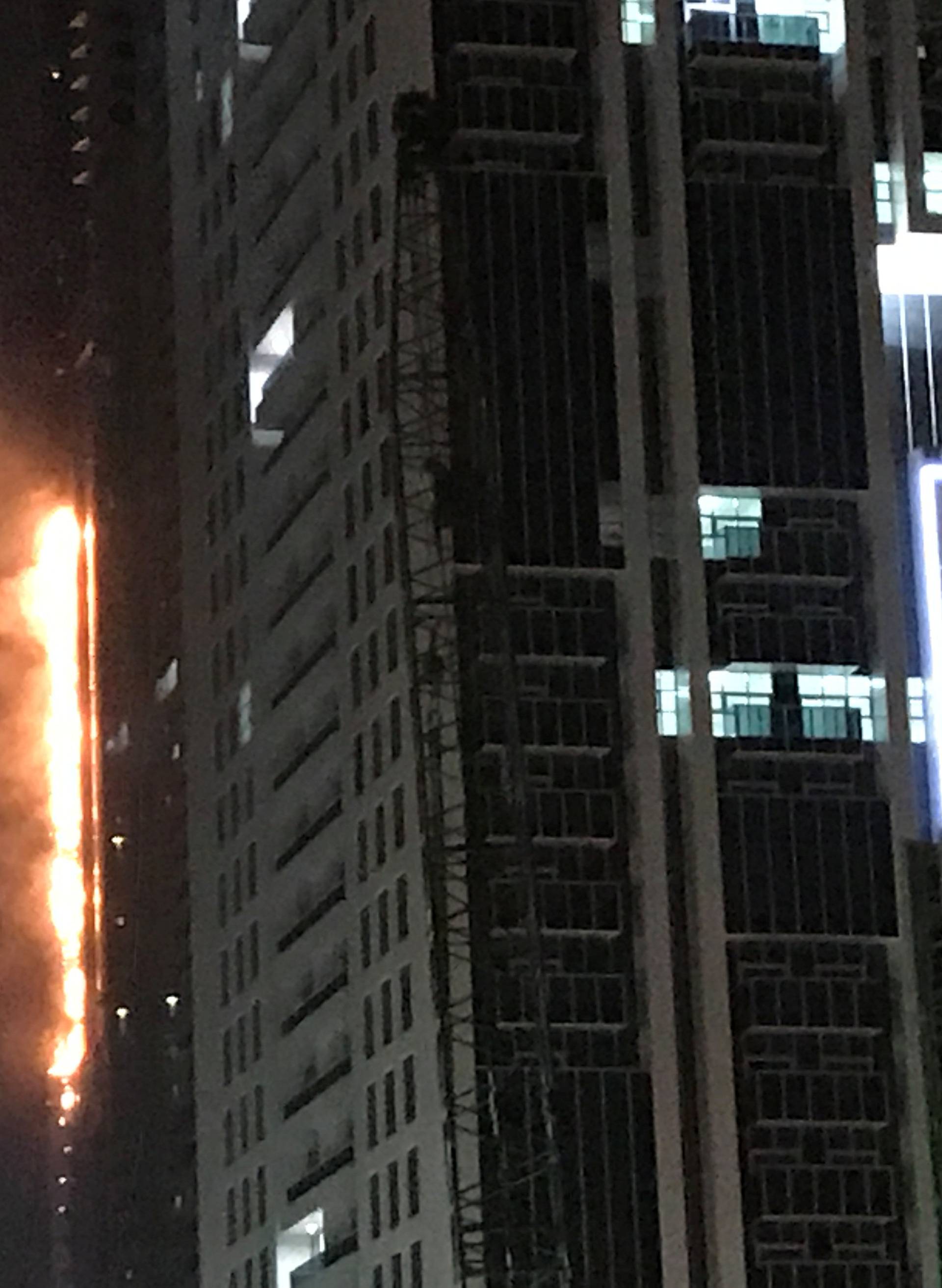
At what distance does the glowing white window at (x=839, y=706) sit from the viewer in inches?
3024

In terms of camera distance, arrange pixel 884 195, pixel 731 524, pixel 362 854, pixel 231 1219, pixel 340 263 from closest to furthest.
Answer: pixel 731 524 → pixel 362 854 → pixel 884 195 → pixel 340 263 → pixel 231 1219

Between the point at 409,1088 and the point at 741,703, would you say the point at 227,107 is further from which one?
the point at 409,1088

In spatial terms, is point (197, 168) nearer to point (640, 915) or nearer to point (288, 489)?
point (288, 489)

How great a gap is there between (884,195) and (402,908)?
20800 mm

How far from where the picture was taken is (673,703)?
76.2 meters

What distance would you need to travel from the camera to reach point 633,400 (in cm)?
7738

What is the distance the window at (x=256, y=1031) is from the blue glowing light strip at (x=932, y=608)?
20.0 m

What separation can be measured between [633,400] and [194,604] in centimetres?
2047

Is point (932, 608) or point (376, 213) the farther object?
point (376, 213)

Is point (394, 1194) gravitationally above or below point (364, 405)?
below

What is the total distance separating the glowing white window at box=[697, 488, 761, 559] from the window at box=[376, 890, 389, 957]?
10777mm

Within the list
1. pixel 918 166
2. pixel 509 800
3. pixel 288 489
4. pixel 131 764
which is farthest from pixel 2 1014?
pixel 918 166

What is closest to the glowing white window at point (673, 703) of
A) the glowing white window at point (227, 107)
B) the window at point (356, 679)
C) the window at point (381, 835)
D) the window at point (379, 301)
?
the window at point (381, 835)

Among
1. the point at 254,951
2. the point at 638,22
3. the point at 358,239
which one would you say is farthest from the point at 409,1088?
the point at 638,22
